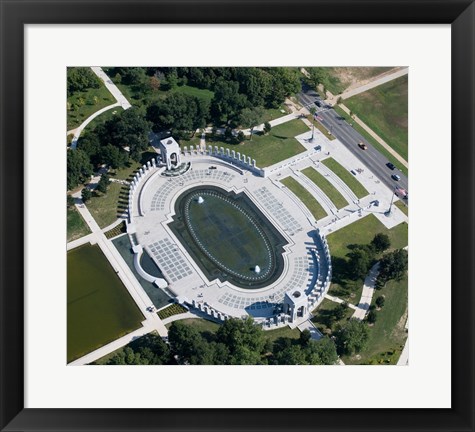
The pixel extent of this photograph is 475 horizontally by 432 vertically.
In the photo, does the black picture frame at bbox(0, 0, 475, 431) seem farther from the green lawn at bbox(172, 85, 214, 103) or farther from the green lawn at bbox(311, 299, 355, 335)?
the green lawn at bbox(172, 85, 214, 103)

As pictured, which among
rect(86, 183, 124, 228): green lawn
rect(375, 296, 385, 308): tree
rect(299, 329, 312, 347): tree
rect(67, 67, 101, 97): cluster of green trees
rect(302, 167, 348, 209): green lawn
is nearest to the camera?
rect(299, 329, 312, 347): tree

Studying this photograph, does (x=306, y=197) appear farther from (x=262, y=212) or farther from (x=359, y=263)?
(x=359, y=263)

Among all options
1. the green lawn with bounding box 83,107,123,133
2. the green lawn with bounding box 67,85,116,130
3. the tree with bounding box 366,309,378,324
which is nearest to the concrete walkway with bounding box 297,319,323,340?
the tree with bounding box 366,309,378,324

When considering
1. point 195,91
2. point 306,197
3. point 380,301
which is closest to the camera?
point 380,301

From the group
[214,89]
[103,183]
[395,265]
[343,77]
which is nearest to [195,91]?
[214,89]

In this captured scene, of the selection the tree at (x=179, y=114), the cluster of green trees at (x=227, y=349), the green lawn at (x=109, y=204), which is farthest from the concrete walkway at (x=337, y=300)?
the tree at (x=179, y=114)

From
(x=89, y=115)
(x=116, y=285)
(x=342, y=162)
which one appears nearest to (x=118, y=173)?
(x=89, y=115)

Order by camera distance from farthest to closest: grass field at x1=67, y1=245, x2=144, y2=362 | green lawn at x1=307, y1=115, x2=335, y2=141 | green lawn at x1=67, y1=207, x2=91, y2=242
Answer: green lawn at x1=307, y1=115, x2=335, y2=141, green lawn at x1=67, y1=207, x2=91, y2=242, grass field at x1=67, y1=245, x2=144, y2=362
